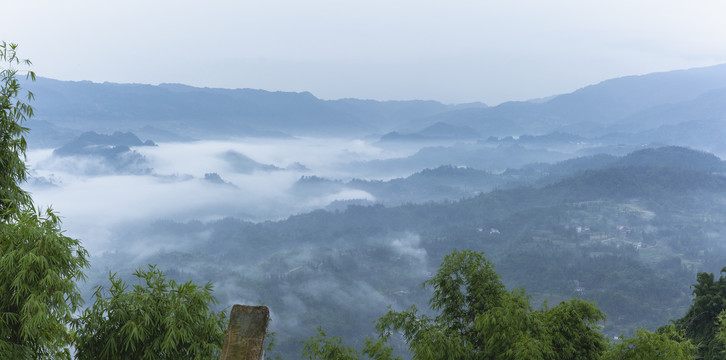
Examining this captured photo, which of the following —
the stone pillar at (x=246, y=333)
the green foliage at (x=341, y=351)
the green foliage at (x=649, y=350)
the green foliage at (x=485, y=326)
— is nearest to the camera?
the stone pillar at (x=246, y=333)

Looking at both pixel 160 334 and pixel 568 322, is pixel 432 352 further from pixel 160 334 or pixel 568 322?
pixel 160 334

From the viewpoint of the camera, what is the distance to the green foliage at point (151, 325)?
8.84m

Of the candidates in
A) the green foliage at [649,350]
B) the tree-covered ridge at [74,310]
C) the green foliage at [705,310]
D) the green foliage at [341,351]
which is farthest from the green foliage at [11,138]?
the green foliage at [705,310]

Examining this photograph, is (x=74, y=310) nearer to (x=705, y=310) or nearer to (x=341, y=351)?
(x=341, y=351)

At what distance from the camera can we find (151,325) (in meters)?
9.06

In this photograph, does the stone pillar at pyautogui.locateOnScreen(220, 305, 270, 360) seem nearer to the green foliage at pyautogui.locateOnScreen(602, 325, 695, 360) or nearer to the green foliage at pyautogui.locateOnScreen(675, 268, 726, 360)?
the green foliage at pyautogui.locateOnScreen(602, 325, 695, 360)

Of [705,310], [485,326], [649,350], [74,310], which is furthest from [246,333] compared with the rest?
[705,310]

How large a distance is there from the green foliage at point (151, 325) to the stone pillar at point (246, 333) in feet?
12.3

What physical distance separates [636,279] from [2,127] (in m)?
222

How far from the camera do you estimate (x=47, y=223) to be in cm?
917

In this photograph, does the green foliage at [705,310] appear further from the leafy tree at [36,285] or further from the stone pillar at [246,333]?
the leafy tree at [36,285]

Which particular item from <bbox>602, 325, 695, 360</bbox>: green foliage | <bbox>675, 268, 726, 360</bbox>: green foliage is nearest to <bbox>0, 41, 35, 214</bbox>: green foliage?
<bbox>602, 325, 695, 360</bbox>: green foliage

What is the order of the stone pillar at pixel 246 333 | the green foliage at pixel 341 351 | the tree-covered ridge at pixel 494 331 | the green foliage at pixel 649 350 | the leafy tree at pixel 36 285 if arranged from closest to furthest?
the stone pillar at pixel 246 333 < the leafy tree at pixel 36 285 < the green foliage at pixel 649 350 < the tree-covered ridge at pixel 494 331 < the green foliage at pixel 341 351

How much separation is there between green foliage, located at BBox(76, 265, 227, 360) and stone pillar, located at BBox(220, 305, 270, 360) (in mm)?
3747
